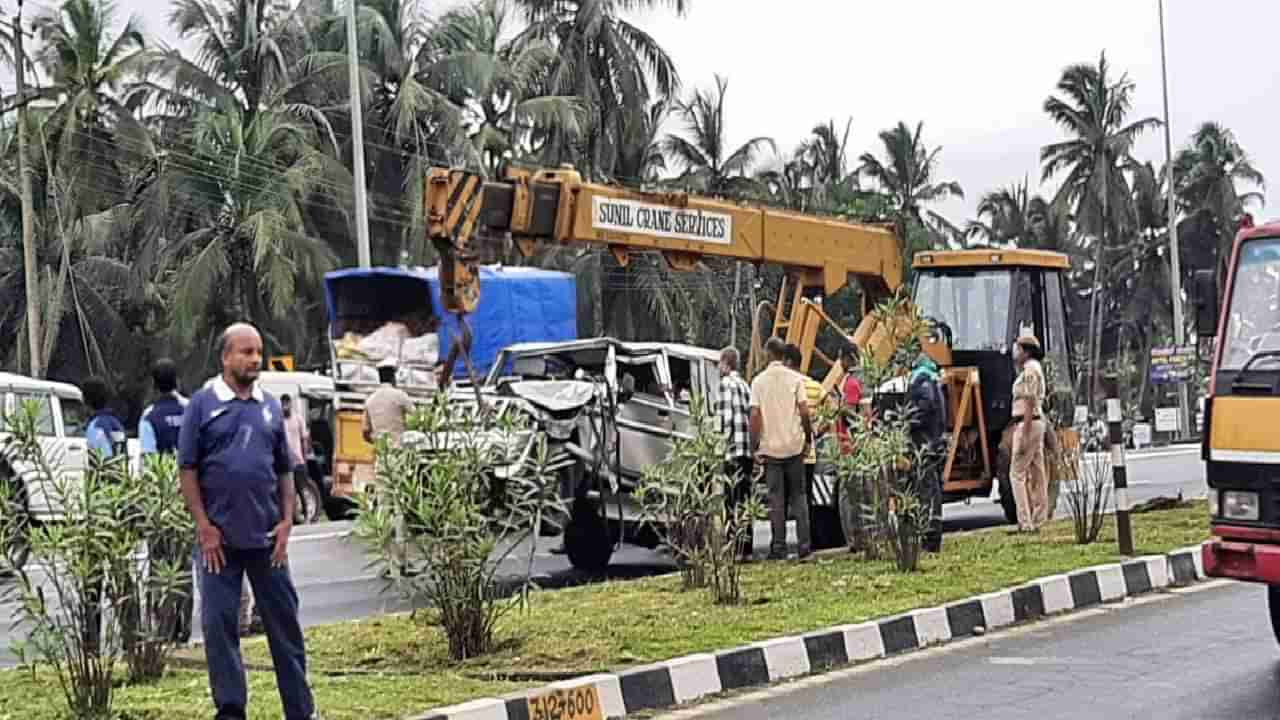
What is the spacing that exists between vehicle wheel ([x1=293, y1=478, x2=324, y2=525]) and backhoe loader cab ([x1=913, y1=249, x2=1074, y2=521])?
9910mm

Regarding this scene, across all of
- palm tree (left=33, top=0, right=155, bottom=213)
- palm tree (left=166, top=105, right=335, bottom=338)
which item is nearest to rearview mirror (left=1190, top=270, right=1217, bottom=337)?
palm tree (left=166, top=105, right=335, bottom=338)

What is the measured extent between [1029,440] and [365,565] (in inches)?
290

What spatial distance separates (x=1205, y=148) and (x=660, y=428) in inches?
2238

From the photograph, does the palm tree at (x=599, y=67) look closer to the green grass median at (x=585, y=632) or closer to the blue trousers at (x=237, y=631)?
the green grass median at (x=585, y=632)

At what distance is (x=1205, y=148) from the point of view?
66.9m

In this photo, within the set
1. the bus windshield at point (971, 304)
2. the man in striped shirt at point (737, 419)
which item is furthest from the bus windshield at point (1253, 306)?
the bus windshield at point (971, 304)

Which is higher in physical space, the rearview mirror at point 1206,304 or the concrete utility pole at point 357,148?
the concrete utility pole at point 357,148

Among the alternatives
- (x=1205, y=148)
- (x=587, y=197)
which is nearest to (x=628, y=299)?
(x=587, y=197)

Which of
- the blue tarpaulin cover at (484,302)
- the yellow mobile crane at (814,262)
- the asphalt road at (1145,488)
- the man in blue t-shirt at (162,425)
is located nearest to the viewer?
the man in blue t-shirt at (162,425)

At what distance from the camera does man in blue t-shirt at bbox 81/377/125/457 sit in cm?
1106

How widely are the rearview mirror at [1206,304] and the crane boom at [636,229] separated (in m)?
6.36

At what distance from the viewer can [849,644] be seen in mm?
9867

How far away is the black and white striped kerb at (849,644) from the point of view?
8352mm

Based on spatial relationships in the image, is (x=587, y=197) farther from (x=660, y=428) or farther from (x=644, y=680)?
(x=644, y=680)
